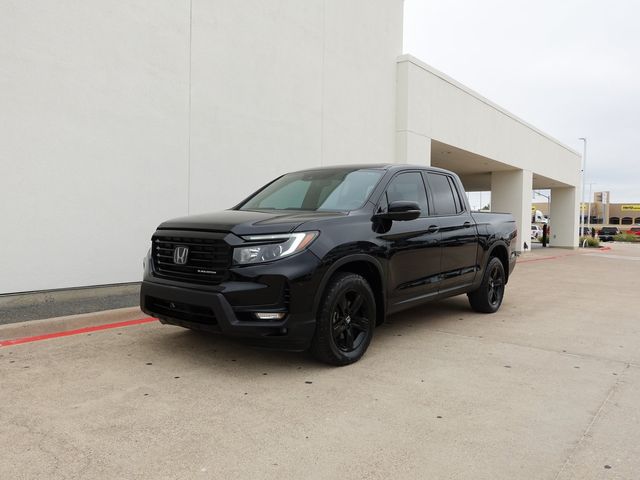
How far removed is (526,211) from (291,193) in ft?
66.9

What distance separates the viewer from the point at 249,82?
31.4 feet

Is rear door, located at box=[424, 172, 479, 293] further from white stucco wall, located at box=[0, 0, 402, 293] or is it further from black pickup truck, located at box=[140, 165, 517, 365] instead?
white stucco wall, located at box=[0, 0, 402, 293]

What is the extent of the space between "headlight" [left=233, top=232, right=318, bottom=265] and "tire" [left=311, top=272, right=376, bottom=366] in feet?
1.67

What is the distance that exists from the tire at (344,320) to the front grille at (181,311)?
36.2 inches

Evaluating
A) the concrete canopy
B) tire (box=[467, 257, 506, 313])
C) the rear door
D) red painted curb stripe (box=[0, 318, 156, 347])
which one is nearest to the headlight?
the rear door

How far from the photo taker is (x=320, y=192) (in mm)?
5320

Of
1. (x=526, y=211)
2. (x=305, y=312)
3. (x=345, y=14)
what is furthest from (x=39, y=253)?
(x=526, y=211)

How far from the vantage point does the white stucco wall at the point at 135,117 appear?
6.62 metres

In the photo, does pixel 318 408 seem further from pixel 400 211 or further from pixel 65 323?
pixel 65 323

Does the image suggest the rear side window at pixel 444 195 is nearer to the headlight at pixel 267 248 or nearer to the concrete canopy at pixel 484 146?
the headlight at pixel 267 248

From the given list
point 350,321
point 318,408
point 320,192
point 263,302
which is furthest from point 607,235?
point 318,408

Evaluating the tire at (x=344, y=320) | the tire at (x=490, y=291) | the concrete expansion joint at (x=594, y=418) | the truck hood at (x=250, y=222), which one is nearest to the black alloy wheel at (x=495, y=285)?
the tire at (x=490, y=291)

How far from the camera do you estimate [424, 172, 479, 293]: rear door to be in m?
5.99

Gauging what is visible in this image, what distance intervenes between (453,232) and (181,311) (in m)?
3.45
